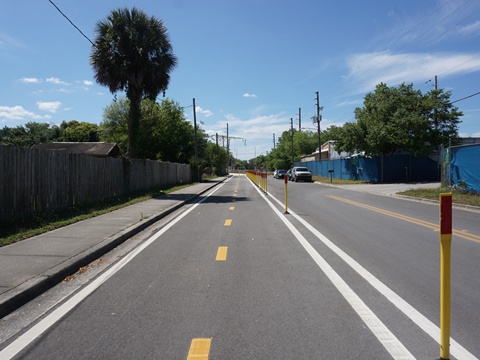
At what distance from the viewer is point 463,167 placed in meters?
20.1

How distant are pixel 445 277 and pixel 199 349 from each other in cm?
221

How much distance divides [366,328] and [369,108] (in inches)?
1477

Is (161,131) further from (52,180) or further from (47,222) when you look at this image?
(47,222)

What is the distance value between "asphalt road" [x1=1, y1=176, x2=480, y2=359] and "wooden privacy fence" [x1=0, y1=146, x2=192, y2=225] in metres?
4.05

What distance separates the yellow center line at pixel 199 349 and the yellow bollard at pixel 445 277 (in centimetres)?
199

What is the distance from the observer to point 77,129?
254ft

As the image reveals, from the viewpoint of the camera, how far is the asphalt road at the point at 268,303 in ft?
12.0

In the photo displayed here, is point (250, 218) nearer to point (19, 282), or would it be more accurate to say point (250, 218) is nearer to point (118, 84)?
point (19, 282)

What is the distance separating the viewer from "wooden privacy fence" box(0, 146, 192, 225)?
1020 centimetres

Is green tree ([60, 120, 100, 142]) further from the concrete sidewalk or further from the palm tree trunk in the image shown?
the concrete sidewalk

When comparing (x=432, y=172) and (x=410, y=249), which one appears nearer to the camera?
(x=410, y=249)

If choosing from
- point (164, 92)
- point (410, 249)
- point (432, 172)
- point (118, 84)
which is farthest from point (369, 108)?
point (410, 249)

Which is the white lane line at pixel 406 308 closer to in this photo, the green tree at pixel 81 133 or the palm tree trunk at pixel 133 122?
the palm tree trunk at pixel 133 122

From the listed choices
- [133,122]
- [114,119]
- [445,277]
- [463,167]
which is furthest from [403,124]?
[114,119]
